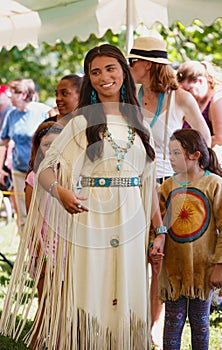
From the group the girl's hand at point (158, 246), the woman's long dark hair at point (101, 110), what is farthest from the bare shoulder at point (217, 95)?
the girl's hand at point (158, 246)

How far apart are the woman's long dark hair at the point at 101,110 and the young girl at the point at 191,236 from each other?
30 centimetres

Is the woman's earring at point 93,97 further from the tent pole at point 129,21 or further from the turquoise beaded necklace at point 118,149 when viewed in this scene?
the tent pole at point 129,21

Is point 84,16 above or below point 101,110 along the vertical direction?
above

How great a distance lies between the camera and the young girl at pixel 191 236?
3943 millimetres

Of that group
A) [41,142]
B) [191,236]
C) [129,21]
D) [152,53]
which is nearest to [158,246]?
[191,236]

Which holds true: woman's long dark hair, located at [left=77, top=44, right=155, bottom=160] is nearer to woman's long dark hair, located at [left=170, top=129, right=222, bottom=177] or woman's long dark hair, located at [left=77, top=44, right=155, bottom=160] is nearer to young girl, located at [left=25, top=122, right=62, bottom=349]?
woman's long dark hair, located at [left=170, top=129, right=222, bottom=177]

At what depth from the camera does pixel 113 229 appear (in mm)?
3682

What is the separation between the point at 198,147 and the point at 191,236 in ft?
1.47

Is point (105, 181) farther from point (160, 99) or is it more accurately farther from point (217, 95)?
point (217, 95)

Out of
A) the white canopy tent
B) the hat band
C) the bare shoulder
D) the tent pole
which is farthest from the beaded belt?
the tent pole

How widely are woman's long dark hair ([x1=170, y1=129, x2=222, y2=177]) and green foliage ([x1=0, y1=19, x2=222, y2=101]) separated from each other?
22.7ft

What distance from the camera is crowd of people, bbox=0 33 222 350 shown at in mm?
3660

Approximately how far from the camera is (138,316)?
375cm

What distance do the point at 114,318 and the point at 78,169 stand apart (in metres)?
0.70
